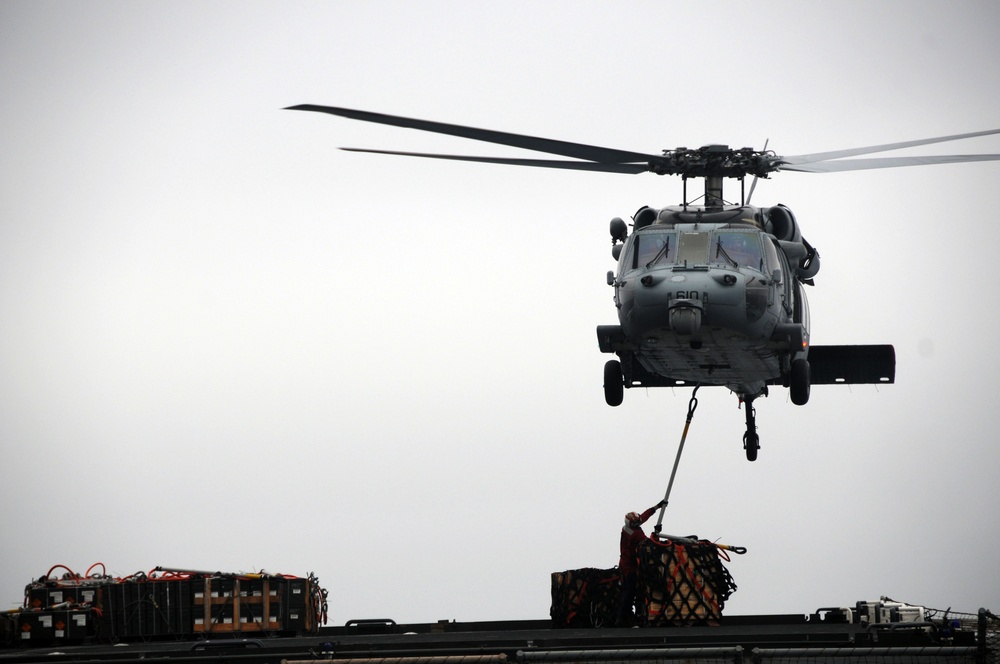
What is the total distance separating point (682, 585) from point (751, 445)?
6304mm

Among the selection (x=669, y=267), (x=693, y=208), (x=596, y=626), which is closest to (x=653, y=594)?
(x=596, y=626)

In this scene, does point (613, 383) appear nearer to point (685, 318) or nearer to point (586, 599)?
point (685, 318)

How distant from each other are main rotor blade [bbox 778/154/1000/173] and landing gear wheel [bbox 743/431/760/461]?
484 centimetres

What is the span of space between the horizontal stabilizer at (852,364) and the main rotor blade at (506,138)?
5125mm

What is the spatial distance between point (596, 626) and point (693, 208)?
6.26m

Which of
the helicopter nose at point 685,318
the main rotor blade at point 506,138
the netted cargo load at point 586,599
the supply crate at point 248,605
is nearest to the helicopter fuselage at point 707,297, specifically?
the helicopter nose at point 685,318

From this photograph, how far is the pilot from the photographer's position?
1930 centimetres

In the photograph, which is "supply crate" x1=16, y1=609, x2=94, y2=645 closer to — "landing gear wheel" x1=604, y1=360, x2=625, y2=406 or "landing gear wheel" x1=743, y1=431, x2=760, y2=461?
"landing gear wheel" x1=604, y1=360, x2=625, y2=406

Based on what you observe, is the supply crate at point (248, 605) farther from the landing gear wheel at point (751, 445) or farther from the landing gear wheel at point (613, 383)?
the landing gear wheel at point (751, 445)

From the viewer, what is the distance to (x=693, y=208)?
21359mm

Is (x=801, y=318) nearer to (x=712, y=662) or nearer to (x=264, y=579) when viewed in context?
(x=264, y=579)

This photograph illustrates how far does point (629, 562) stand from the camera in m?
19.4

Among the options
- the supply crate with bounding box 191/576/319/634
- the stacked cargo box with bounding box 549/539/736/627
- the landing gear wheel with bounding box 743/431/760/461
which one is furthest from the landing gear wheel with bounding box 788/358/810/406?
the supply crate with bounding box 191/576/319/634

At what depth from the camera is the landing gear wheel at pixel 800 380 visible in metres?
21.6
